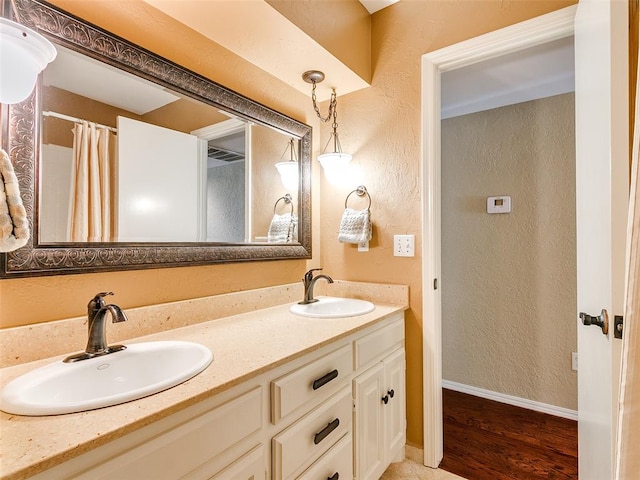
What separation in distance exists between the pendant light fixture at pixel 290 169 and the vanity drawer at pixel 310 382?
3.25 feet

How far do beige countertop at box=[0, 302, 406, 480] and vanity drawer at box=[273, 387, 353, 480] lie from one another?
0.23 meters

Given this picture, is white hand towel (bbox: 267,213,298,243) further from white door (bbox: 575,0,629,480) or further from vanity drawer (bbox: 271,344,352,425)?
white door (bbox: 575,0,629,480)

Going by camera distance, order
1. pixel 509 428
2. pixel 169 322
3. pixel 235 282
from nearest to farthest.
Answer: pixel 169 322 < pixel 235 282 < pixel 509 428

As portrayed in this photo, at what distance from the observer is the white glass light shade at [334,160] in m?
1.86

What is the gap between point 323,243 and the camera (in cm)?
209

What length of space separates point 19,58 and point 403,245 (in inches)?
64.1

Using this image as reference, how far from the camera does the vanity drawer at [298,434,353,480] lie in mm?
1067

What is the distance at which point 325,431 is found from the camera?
3.63ft

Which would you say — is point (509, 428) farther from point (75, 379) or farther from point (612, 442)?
point (75, 379)

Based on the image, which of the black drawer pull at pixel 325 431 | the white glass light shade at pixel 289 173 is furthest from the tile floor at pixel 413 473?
the white glass light shade at pixel 289 173

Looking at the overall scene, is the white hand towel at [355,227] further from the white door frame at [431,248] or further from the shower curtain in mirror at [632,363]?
the shower curtain in mirror at [632,363]

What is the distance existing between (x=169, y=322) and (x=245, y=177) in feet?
2.48

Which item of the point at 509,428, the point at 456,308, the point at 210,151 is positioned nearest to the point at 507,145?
the point at 456,308

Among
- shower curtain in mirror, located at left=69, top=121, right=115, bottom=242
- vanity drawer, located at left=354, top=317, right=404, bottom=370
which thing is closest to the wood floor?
vanity drawer, located at left=354, top=317, right=404, bottom=370
